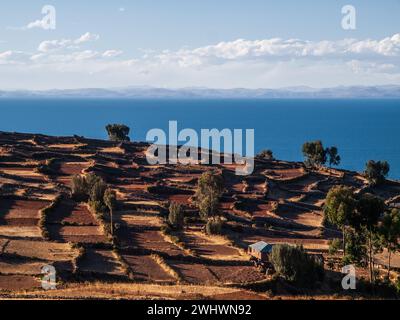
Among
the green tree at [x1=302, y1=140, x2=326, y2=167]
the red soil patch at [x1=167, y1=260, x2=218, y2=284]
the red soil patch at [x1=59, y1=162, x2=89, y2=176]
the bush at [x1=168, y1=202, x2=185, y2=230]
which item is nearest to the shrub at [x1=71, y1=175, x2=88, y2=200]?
the bush at [x1=168, y1=202, x2=185, y2=230]

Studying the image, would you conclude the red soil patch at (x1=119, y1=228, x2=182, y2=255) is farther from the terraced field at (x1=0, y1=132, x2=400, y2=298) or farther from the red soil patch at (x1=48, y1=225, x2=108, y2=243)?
the red soil patch at (x1=48, y1=225, x2=108, y2=243)

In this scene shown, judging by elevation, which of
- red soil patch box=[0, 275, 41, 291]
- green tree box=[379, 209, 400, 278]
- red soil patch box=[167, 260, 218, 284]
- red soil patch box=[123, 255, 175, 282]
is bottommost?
red soil patch box=[167, 260, 218, 284]

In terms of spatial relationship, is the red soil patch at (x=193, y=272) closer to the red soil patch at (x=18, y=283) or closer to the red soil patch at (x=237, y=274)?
the red soil patch at (x=237, y=274)

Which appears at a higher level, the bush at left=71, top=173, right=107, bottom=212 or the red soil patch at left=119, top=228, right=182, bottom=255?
the bush at left=71, top=173, right=107, bottom=212

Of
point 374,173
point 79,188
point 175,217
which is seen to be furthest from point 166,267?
point 374,173

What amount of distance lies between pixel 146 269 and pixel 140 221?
56.4 ft

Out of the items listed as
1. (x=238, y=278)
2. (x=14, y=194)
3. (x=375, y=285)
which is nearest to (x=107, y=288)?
(x=238, y=278)

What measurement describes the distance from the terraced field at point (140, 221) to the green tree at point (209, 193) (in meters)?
1.76

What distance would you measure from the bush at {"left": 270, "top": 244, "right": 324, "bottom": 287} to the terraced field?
1728 mm

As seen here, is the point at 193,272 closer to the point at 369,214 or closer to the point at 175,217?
the point at 369,214

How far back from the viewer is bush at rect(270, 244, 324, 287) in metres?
42.0

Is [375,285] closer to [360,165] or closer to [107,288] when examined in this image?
[107,288]

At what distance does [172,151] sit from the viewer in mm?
115000

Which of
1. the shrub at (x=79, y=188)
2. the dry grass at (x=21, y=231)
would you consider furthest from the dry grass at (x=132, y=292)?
the shrub at (x=79, y=188)
